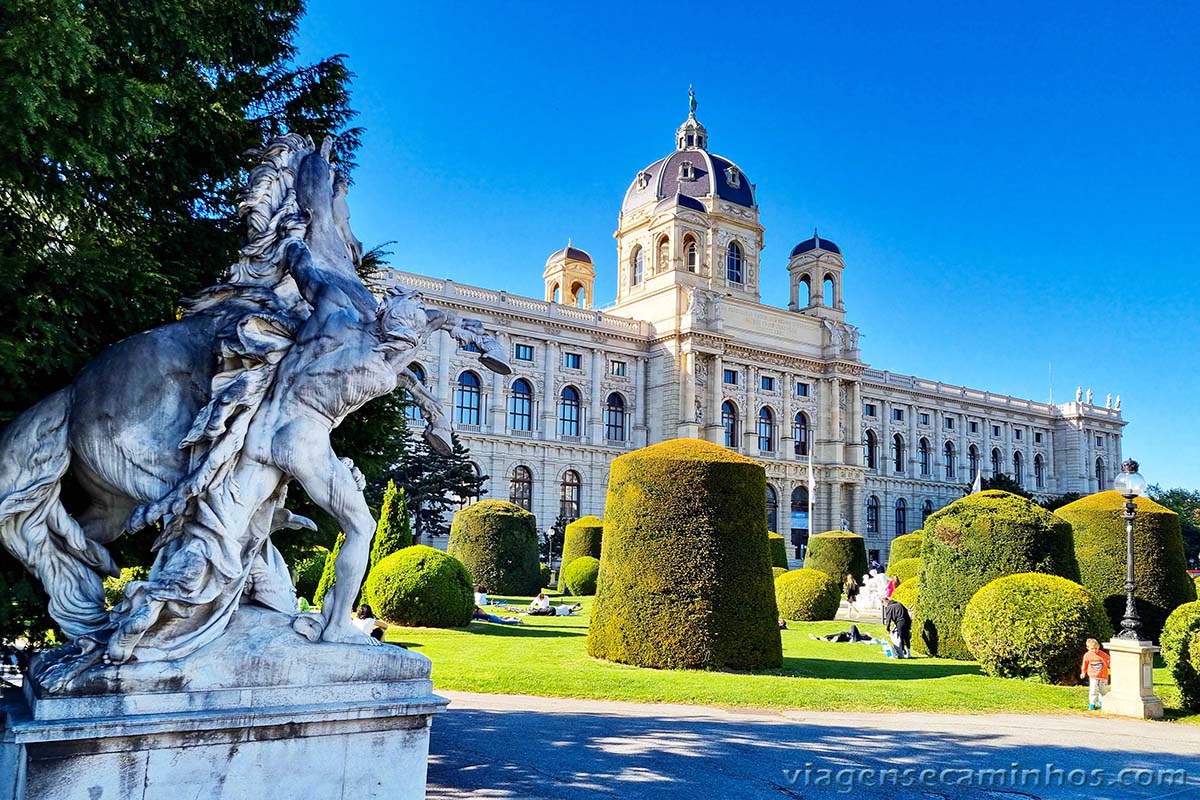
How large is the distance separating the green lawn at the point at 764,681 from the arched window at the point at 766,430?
3655cm

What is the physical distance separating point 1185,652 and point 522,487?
114 feet

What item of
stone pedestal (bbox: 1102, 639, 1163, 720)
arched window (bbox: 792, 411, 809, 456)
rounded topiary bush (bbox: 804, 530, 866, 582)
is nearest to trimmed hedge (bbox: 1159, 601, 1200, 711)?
stone pedestal (bbox: 1102, 639, 1163, 720)

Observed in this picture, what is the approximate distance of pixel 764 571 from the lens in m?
11.9

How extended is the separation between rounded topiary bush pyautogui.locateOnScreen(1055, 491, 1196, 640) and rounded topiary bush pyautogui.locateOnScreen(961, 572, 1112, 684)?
13.5 ft

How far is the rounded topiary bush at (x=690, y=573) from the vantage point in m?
11.5

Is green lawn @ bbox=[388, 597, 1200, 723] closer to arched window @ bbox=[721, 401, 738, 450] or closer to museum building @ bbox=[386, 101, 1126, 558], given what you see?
museum building @ bbox=[386, 101, 1126, 558]

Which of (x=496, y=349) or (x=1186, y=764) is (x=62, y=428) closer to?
(x=496, y=349)

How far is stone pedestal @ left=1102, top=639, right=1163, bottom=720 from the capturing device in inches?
378

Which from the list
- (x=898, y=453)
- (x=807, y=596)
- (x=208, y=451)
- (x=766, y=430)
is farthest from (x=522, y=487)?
(x=208, y=451)

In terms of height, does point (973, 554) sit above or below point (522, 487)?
below

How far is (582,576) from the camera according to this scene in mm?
25844

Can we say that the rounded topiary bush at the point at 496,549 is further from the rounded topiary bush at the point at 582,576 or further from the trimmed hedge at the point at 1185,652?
the trimmed hedge at the point at 1185,652

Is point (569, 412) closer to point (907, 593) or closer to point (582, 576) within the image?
point (582, 576)

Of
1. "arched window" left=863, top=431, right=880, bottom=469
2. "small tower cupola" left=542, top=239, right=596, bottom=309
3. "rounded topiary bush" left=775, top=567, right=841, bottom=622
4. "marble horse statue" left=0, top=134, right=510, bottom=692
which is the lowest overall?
"rounded topiary bush" left=775, top=567, right=841, bottom=622
